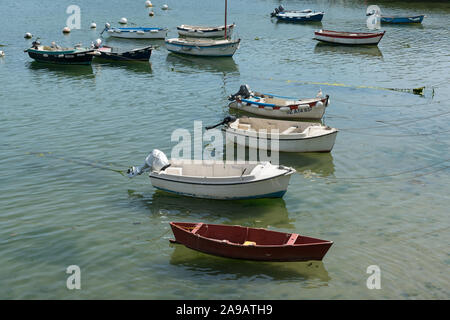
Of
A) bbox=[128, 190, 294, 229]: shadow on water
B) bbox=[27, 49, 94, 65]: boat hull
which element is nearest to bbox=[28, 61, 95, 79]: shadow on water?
bbox=[27, 49, 94, 65]: boat hull

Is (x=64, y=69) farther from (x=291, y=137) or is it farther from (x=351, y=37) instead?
(x=351, y=37)

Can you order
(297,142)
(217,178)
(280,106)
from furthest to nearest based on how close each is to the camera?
(280,106)
(297,142)
(217,178)

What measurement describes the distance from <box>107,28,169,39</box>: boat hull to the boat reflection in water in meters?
45.8

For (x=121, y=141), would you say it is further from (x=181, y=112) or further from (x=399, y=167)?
(x=399, y=167)

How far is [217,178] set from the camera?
21.4 metres

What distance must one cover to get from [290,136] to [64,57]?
27.3 metres

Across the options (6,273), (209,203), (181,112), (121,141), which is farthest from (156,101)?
(6,273)

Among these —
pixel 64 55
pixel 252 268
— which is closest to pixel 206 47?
pixel 64 55

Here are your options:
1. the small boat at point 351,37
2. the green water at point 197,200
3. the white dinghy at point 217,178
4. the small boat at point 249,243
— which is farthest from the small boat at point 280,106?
the small boat at point 351,37

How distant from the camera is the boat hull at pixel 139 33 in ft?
197

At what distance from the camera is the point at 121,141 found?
28766 mm

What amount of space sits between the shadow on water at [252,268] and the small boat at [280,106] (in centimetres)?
1543

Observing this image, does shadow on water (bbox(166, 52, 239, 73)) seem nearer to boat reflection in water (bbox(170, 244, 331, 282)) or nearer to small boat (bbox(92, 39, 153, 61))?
small boat (bbox(92, 39, 153, 61))

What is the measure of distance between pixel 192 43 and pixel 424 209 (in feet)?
111
